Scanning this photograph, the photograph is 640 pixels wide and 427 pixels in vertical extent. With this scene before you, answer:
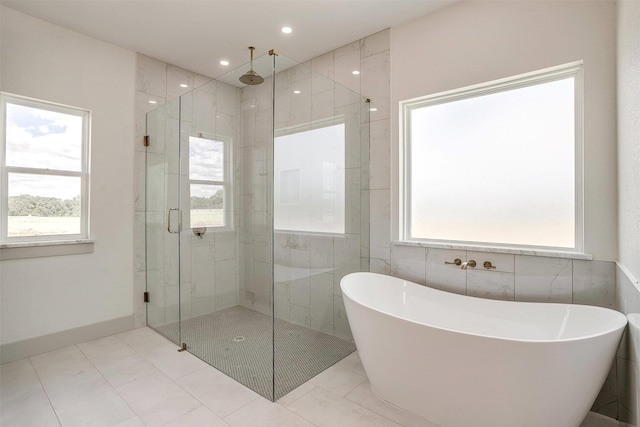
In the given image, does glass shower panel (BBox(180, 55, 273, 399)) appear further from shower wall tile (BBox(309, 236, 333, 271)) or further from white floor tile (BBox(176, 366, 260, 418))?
shower wall tile (BBox(309, 236, 333, 271))

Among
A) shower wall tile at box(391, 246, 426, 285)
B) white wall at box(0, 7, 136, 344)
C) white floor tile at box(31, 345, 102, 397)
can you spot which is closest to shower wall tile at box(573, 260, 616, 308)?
shower wall tile at box(391, 246, 426, 285)

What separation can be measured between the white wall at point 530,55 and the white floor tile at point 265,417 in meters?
1.75

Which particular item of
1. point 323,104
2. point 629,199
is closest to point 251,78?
point 323,104

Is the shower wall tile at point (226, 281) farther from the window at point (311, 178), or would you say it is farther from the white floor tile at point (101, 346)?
the white floor tile at point (101, 346)

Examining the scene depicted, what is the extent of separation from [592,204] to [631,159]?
0.52 m

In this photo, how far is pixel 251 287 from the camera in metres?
2.49

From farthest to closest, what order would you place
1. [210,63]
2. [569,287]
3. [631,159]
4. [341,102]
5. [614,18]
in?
[210,63] → [341,102] → [569,287] → [614,18] → [631,159]

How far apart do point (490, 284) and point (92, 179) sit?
3.50 meters

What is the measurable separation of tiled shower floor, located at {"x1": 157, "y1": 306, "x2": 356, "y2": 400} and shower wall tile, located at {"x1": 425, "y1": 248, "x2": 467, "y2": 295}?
37.7 inches

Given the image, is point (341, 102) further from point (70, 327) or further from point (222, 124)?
point (70, 327)

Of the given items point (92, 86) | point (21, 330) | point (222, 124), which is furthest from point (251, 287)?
point (92, 86)

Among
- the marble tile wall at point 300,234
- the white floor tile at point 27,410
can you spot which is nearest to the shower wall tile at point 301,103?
the marble tile wall at point 300,234

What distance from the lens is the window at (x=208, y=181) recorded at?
8.35ft

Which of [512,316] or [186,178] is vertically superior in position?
[186,178]
